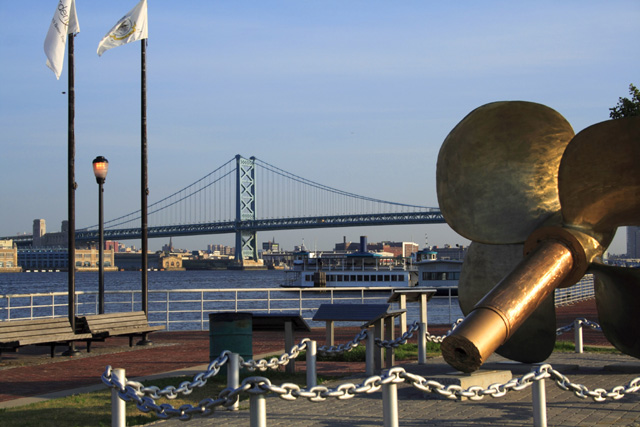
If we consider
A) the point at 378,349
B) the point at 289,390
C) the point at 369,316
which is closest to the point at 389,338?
the point at 378,349

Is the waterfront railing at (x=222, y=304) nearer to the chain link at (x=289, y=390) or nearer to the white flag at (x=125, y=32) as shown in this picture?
the white flag at (x=125, y=32)

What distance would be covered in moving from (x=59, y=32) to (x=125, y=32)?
5.73 feet

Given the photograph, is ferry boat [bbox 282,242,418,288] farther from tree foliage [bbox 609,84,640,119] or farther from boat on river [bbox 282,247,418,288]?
tree foliage [bbox 609,84,640,119]

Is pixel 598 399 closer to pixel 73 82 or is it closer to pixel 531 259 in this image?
pixel 531 259

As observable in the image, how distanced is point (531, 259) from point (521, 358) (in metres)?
1.94

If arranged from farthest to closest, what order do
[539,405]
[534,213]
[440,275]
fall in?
1. [440,275]
2. [534,213]
3. [539,405]

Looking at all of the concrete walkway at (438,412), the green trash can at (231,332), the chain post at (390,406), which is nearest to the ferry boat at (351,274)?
the green trash can at (231,332)

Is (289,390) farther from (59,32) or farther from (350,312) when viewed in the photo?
(59,32)

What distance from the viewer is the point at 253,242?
8169 cm

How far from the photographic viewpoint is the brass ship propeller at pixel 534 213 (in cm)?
615

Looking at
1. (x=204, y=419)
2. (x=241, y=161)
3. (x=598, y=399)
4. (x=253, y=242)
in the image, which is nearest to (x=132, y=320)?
(x=204, y=419)

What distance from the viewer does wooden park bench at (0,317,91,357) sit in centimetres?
1026

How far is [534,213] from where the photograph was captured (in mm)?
7562

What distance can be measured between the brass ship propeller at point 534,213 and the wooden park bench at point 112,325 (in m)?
5.75
